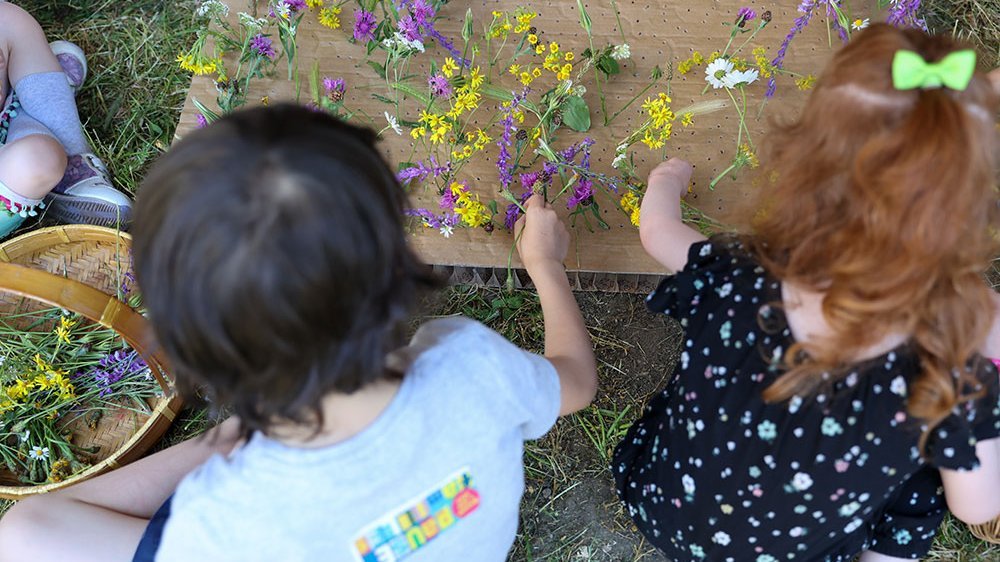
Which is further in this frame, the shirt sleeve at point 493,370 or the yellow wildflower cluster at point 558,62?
the yellow wildflower cluster at point 558,62

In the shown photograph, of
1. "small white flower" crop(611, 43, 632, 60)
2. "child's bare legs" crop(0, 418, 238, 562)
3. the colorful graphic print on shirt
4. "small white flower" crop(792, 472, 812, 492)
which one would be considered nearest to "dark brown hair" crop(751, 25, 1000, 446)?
"small white flower" crop(792, 472, 812, 492)

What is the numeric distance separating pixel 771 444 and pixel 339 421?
54 centimetres

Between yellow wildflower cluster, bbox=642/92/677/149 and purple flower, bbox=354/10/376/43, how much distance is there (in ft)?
1.78

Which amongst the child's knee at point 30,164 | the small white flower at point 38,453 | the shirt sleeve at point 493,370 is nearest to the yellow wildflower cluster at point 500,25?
the shirt sleeve at point 493,370

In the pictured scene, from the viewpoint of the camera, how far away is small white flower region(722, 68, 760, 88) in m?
1.43

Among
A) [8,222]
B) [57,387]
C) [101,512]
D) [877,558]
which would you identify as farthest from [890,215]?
[8,222]

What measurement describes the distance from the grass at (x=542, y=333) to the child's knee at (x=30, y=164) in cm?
21

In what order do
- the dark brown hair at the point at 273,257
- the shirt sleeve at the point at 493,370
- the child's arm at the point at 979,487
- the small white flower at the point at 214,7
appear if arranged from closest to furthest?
the dark brown hair at the point at 273,257 < the shirt sleeve at the point at 493,370 < the child's arm at the point at 979,487 < the small white flower at the point at 214,7

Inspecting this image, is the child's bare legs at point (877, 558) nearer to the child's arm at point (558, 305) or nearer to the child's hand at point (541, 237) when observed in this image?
the child's arm at point (558, 305)

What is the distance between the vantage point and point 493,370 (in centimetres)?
90

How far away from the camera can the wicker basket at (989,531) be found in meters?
1.32

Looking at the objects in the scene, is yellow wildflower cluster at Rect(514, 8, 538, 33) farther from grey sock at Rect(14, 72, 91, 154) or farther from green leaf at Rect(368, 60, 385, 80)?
grey sock at Rect(14, 72, 91, 154)

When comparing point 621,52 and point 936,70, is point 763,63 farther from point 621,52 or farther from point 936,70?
point 936,70

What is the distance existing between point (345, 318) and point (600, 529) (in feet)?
3.20
